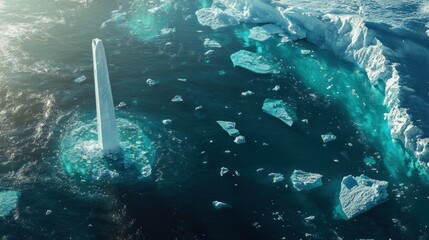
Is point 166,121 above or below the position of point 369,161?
above

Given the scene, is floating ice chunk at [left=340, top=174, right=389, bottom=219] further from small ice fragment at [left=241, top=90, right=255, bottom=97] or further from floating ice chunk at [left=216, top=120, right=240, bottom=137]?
small ice fragment at [left=241, top=90, right=255, bottom=97]

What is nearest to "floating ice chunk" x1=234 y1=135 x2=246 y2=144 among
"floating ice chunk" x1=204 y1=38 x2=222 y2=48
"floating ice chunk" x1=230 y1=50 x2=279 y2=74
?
"floating ice chunk" x1=230 y1=50 x2=279 y2=74

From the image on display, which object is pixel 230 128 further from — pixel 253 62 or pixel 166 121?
pixel 253 62

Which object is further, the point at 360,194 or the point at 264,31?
the point at 264,31

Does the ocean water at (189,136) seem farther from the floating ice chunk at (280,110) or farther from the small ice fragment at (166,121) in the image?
the floating ice chunk at (280,110)

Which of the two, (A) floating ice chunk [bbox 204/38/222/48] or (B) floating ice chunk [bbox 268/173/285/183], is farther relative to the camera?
(A) floating ice chunk [bbox 204/38/222/48]

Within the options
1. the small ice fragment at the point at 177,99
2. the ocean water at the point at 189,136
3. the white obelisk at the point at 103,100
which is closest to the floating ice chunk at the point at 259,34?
the ocean water at the point at 189,136

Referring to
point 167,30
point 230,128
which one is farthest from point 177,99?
point 167,30
